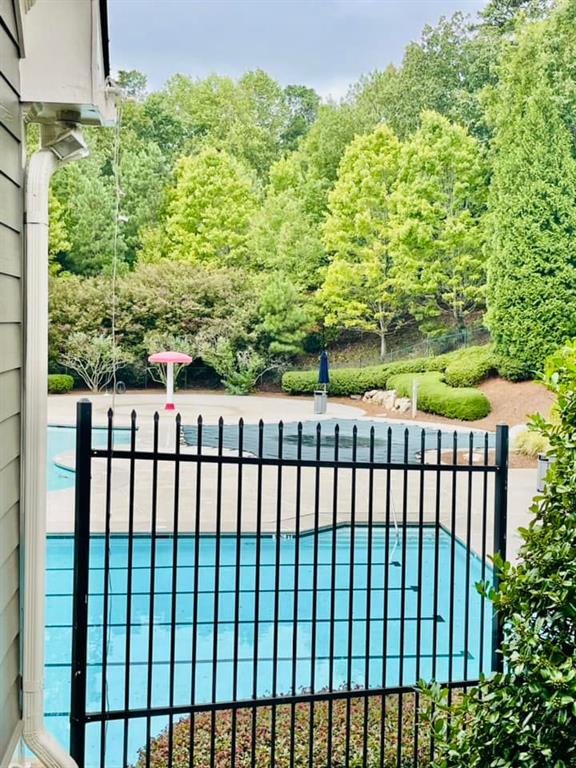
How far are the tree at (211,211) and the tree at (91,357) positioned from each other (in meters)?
3.41

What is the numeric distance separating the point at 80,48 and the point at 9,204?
Answer: 0.53 m

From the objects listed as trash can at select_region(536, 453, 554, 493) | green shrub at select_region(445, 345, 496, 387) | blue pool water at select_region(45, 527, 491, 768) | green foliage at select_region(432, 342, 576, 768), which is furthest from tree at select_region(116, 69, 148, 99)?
green foliage at select_region(432, 342, 576, 768)

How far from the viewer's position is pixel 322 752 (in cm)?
314

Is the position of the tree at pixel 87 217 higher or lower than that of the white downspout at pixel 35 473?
higher

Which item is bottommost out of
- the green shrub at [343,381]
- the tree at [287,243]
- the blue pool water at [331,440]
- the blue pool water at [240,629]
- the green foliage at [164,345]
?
the blue pool water at [240,629]

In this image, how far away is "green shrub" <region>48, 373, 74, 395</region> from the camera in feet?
59.9

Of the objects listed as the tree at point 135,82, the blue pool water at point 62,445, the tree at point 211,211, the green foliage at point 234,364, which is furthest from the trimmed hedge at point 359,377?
the tree at point 135,82

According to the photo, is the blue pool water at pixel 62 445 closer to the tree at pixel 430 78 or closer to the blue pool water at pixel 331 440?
the blue pool water at pixel 331 440

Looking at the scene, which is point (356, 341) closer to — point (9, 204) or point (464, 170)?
point (464, 170)

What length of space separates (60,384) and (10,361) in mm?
16951

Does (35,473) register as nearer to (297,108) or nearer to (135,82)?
(135,82)

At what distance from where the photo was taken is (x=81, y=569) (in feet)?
7.75

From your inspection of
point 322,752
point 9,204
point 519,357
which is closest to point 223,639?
point 322,752

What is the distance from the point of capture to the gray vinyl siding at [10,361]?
192 centimetres
